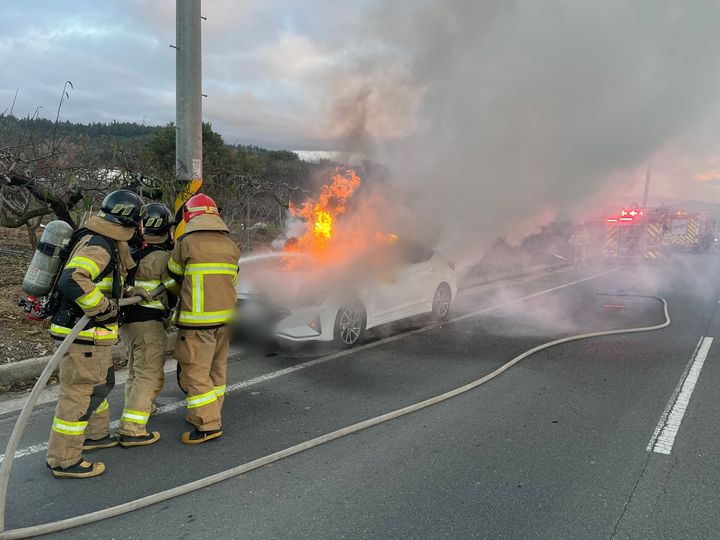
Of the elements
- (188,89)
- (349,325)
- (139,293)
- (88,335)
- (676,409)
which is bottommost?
(676,409)

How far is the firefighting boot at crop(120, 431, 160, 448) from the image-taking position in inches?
148

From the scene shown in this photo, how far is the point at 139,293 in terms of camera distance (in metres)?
3.62

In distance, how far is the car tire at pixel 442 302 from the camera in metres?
8.36

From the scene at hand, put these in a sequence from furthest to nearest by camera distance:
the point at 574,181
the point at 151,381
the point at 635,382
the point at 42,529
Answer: the point at 574,181 < the point at 635,382 < the point at 151,381 < the point at 42,529

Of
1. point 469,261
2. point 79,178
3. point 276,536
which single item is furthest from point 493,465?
point 469,261

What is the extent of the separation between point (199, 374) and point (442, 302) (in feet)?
17.5

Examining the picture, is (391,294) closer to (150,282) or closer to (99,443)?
(150,282)

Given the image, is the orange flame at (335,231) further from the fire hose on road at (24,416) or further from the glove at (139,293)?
the fire hose on road at (24,416)

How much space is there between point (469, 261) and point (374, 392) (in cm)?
663

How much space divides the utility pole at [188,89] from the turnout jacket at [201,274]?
302cm

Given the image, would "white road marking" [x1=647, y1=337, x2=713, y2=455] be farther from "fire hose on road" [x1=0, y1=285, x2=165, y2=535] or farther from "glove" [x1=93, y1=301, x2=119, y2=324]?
"fire hose on road" [x1=0, y1=285, x2=165, y2=535]

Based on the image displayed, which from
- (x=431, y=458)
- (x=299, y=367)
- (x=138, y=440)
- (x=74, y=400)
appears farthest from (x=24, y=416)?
(x=299, y=367)

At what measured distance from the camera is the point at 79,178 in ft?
24.2

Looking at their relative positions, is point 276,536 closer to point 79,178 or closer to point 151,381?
point 151,381
